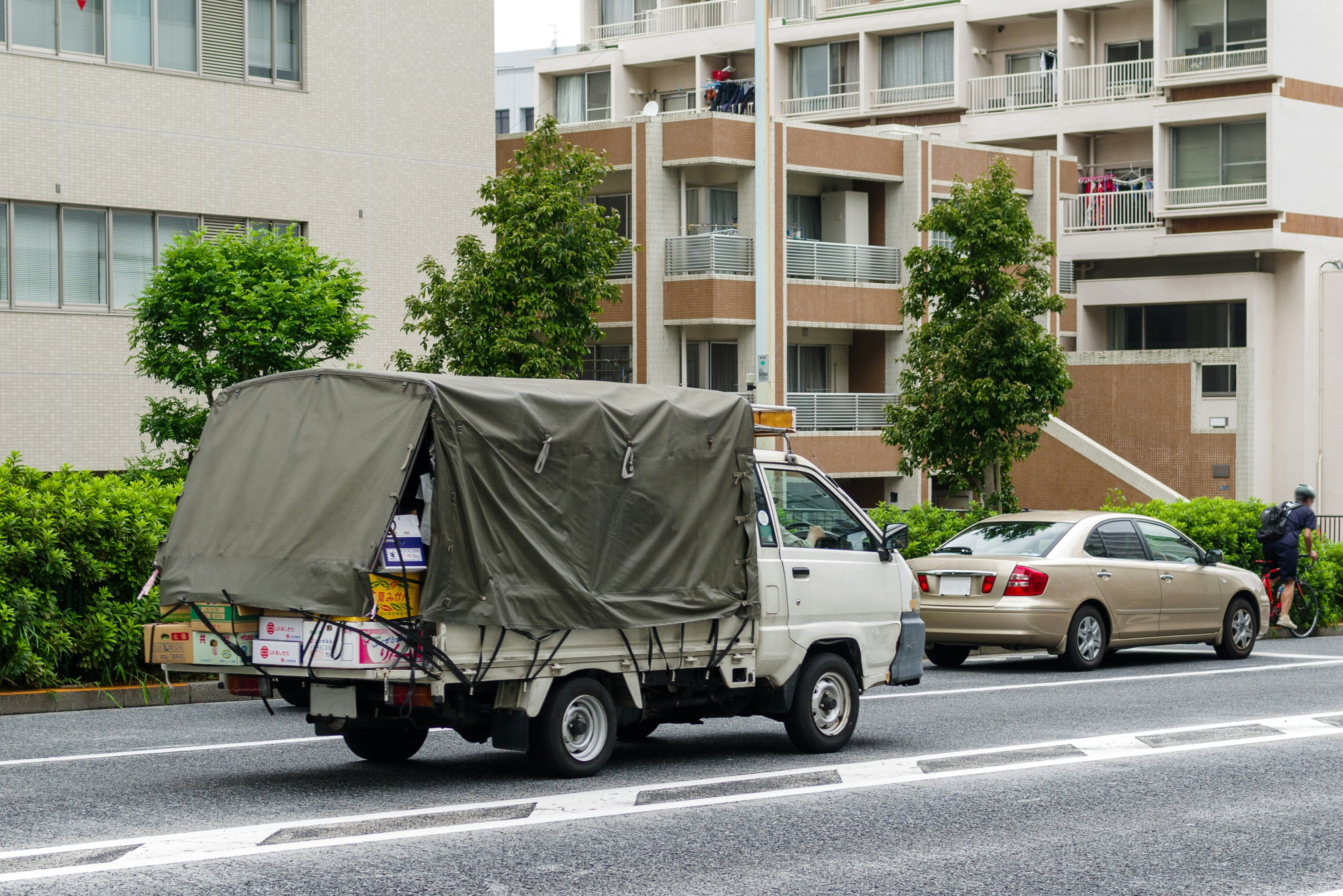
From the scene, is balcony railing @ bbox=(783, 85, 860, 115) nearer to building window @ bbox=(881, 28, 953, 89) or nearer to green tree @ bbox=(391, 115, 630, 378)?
building window @ bbox=(881, 28, 953, 89)

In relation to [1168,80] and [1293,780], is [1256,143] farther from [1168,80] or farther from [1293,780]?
[1293,780]

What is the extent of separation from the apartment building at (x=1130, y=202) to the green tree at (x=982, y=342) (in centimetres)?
1293

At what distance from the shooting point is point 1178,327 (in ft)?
150

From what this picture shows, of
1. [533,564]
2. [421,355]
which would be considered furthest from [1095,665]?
[421,355]

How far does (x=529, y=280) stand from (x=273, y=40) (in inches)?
258

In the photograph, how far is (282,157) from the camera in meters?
27.0

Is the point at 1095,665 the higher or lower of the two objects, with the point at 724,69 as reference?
lower

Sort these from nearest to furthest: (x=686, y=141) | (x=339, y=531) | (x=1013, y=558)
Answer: (x=339, y=531)
(x=1013, y=558)
(x=686, y=141)

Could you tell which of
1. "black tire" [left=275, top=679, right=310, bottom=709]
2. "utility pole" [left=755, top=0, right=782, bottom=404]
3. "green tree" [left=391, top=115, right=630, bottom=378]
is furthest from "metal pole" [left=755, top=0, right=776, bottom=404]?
"black tire" [left=275, top=679, right=310, bottom=709]

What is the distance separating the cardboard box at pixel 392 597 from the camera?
9.00 meters

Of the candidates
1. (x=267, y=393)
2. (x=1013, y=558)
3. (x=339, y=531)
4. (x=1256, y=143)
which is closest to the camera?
(x=339, y=531)

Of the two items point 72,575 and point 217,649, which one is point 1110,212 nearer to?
point 72,575

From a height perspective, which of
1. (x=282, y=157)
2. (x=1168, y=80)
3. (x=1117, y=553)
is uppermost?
(x=1168, y=80)

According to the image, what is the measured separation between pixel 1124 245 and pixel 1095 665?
99.0 feet
